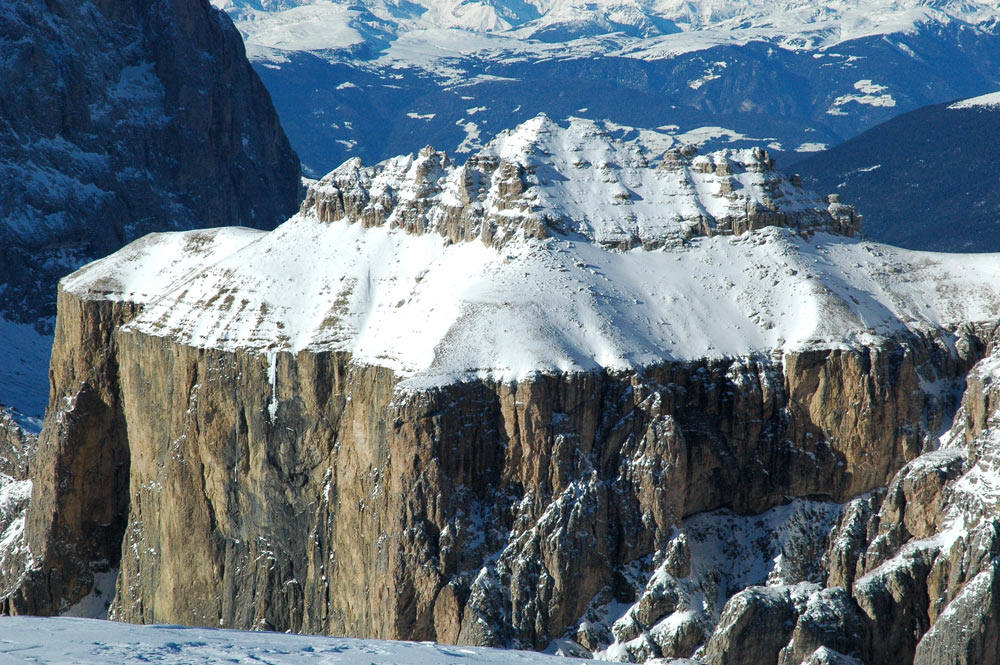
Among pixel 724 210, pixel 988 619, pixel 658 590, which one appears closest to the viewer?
pixel 988 619

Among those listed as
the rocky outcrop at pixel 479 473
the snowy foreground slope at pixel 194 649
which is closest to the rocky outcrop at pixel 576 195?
the rocky outcrop at pixel 479 473

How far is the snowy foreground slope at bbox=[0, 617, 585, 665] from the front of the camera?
5166 centimetres

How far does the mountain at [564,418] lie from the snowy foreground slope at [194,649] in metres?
21.6

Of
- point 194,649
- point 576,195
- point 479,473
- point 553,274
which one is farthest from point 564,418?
point 194,649

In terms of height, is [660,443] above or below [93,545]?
above

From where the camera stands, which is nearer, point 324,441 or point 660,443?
point 660,443

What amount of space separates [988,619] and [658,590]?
76.3ft

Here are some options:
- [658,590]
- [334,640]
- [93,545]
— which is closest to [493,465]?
[658,590]

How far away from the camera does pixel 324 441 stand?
97.2m

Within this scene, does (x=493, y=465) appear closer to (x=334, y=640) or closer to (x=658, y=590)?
(x=658, y=590)

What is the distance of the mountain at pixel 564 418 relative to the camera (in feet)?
271

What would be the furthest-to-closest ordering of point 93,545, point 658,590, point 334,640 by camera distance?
point 93,545 → point 658,590 → point 334,640

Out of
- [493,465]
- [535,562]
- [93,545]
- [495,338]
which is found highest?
[495,338]

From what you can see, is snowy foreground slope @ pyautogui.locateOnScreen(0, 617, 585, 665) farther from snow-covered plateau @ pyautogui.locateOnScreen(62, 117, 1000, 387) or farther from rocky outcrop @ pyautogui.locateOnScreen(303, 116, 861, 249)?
rocky outcrop @ pyautogui.locateOnScreen(303, 116, 861, 249)
